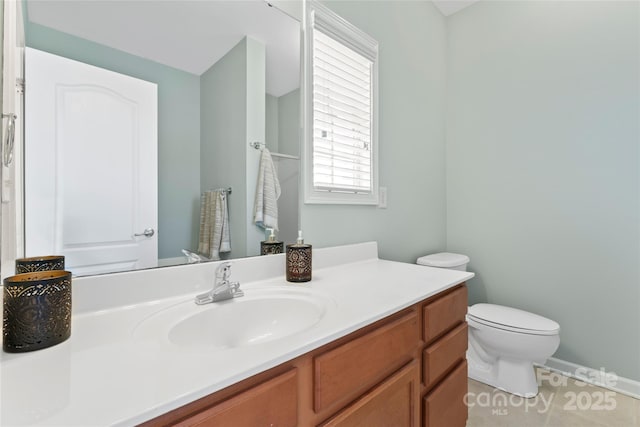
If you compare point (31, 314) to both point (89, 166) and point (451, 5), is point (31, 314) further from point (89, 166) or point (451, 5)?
point (451, 5)

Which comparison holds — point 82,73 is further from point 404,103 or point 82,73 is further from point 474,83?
point 474,83

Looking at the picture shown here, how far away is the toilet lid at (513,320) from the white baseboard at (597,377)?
45 centimetres

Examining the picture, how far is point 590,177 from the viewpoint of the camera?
5.74ft

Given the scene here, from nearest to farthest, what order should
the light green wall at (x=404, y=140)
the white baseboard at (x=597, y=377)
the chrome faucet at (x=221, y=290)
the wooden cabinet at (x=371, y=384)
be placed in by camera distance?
the wooden cabinet at (x=371, y=384), the chrome faucet at (x=221, y=290), the light green wall at (x=404, y=140), the white baseboard at (x=597, y=377)

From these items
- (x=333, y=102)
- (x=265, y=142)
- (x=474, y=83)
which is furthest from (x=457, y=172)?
(x=265, y=142)

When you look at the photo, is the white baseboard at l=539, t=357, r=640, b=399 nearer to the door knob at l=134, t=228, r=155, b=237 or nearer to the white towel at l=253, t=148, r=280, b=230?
the white towel at l=253, t=148, r=280, b=230

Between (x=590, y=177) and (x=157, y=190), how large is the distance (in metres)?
2.31

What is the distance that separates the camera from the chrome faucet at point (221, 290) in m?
0.88

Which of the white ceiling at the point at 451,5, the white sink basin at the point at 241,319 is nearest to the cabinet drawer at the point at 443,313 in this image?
the white sink basin at the point at 241,319

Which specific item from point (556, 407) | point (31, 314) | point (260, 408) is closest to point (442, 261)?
point (556, 407)

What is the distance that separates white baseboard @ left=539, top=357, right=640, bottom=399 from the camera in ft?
5.38

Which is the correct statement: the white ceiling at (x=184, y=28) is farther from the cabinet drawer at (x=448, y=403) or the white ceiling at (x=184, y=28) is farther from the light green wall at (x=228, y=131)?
the cabinet drawer at (x=448, y=403)

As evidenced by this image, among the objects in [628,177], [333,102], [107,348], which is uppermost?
[333,102]

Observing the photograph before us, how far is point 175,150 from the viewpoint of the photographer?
3.15 ft
